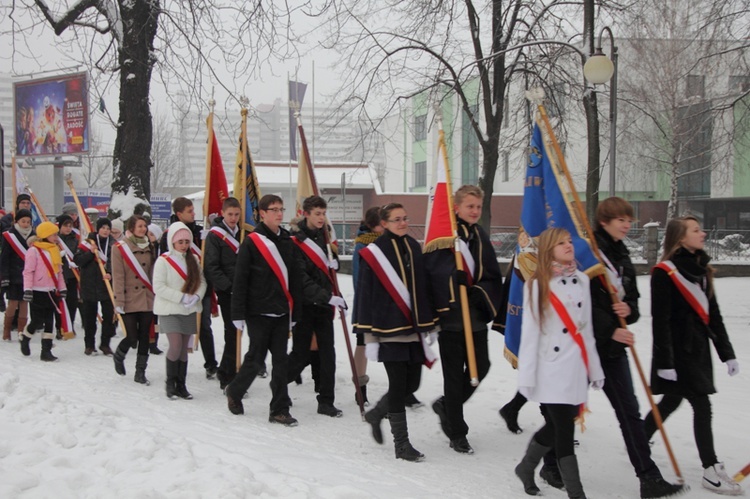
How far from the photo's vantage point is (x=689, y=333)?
16.0 ft

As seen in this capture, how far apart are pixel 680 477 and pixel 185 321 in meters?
4.59

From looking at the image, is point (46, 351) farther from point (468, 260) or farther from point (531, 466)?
point (531, 466)

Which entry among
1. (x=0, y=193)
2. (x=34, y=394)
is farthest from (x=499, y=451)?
(x=0, y=193)

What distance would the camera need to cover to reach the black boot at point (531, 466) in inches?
184

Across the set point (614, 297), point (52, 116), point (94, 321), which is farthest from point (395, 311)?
point (52, 116)

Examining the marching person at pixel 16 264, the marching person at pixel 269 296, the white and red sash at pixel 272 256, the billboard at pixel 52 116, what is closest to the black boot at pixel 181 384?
the marching person at pixel 269 296

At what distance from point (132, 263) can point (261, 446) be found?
3552 mm

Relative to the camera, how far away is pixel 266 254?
20.7ft

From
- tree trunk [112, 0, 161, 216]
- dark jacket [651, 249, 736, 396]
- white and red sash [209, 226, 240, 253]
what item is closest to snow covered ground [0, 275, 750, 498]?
dark jacket [651, 249, 736, 396]

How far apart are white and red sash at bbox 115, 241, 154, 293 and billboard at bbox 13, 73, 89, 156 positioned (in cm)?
2023

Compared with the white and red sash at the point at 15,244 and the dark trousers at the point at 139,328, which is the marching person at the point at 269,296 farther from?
the white and red sash at the point at 15,244

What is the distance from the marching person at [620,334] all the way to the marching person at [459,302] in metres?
0.94

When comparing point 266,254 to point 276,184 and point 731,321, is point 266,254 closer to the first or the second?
point 731,321

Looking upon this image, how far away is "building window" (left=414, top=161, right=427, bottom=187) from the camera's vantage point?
52969mm
